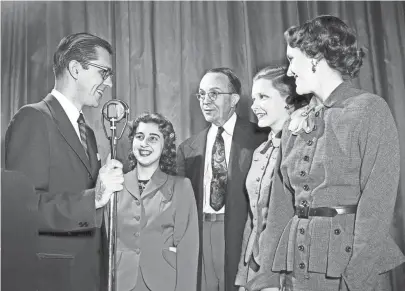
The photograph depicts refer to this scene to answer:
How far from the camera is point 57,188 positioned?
6.65 ft

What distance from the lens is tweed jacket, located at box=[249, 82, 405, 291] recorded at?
4.51 feet

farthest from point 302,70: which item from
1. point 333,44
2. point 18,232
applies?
point 18,232

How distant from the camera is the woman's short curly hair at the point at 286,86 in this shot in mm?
2340

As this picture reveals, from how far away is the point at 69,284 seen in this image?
2.04 metres

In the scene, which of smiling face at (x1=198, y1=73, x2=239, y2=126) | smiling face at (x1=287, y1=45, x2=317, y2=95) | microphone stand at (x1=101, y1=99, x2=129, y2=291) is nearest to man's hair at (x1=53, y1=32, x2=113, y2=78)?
microphone stand at (x1=101, y1=99, x2=129, y2=291)

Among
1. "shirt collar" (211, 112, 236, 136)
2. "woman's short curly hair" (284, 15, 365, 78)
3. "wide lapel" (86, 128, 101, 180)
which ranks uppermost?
"woman's short curly hair" (284, 15, 365, 78)

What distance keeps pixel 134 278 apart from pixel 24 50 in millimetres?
1407

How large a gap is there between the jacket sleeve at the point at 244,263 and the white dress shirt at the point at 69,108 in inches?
36.5

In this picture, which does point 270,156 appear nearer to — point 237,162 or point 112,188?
point 237,162

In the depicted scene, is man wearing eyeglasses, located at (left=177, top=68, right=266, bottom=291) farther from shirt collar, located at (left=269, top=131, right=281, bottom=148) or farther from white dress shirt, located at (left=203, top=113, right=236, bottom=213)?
shirt collar, located at (left=269, top=131, right=281, bottom=148)

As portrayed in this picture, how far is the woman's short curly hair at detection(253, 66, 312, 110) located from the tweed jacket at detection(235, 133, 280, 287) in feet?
0.70

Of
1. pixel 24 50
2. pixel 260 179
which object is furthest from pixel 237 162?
pixel 24 50

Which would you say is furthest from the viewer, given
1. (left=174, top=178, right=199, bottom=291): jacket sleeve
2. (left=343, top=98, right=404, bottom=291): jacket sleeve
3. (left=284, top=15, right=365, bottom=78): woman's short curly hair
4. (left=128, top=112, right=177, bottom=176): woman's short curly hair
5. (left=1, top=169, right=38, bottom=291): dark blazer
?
(left=128, top=112, right=177, bottom=176): woman's short curly hair

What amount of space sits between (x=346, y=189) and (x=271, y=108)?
0.93 m
